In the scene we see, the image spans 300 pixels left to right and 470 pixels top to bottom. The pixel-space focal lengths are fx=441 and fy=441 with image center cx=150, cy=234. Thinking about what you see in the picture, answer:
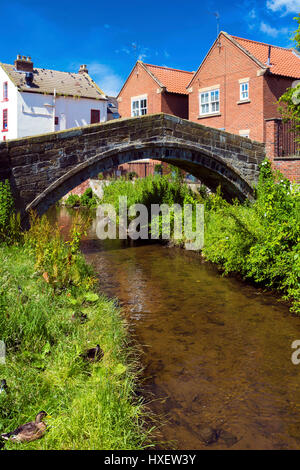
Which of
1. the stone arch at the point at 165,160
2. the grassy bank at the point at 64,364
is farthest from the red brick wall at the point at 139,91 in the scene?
the grassy bank at the point at 64,364

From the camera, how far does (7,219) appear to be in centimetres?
953

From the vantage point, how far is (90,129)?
11328 millimetres

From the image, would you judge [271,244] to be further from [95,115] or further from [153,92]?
→ [95,115]

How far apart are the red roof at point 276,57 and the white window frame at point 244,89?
127 cm

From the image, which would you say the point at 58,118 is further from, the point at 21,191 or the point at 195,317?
the point at 195,317

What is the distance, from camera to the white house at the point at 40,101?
3027 cm

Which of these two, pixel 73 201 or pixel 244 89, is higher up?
pixel 244 89

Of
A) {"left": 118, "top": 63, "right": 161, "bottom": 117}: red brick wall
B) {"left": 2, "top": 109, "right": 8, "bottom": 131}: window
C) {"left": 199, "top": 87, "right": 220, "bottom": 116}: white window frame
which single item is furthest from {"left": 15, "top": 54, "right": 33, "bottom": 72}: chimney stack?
{"left": 199, "top": 87, "right": 220, "bottom": 116}: white window frame

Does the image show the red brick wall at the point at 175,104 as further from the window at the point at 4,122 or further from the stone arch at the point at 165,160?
the stone arch at the point at 165,160

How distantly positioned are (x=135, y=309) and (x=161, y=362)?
84.6 inches

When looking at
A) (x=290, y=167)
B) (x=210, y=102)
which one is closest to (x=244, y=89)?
(x=210, y=102)

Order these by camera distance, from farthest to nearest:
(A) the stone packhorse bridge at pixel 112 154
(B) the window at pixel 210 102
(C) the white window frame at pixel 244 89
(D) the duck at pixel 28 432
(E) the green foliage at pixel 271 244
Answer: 1. (B) the window at pixel 210 102
2. (C) the white window frame at pixel 244 89
3. (A) the stone packhorse bridge at pixel 112 154
4. (E) the green foliage at pixel 271 244
5. (D) the duck at pixel 28 432

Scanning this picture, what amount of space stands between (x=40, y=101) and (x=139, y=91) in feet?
23.5
